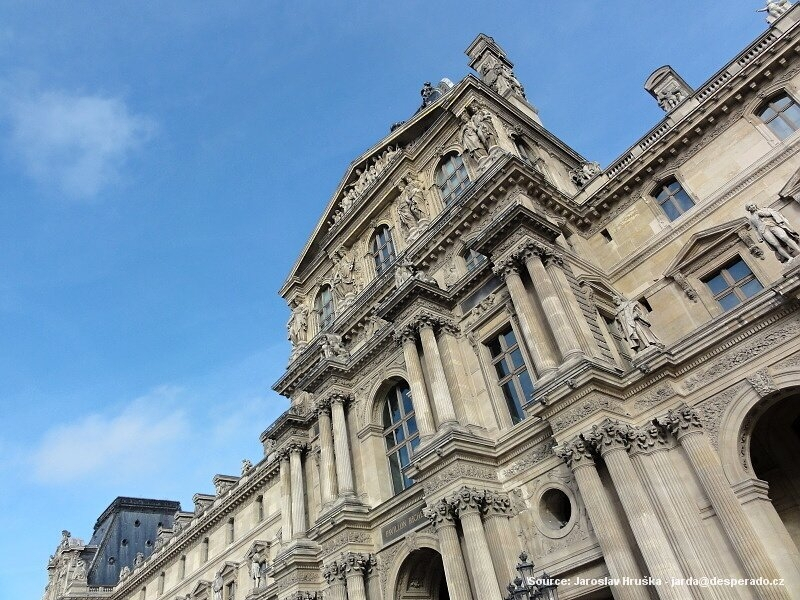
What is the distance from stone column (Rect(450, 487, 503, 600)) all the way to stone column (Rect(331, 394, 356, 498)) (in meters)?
6.64

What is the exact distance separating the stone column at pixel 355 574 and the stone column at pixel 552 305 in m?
10.4

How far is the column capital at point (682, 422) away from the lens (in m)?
14.9

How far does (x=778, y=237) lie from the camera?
48.5 feet

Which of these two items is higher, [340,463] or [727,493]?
[340,463]

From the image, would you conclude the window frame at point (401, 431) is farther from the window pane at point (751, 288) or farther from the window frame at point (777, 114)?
the window frame at point (777, 114)

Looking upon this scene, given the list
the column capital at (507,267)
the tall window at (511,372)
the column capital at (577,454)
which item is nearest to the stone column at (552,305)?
the column capital at (507,267)

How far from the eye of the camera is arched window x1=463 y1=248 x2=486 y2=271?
2235 cm

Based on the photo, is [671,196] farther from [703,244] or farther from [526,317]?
[526,317]

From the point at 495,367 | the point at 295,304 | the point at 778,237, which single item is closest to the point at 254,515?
the point at 295,304

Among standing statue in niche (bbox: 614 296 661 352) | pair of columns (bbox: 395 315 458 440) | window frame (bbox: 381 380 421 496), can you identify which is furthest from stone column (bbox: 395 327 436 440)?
standing statue in niche (bbox: 614 296 661 352)

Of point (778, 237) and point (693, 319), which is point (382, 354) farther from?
point (778, 237)

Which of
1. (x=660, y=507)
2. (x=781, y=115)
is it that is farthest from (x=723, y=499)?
(x=781, y=115)

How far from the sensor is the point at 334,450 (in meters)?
24.7

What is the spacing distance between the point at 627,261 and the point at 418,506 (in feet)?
35.7
